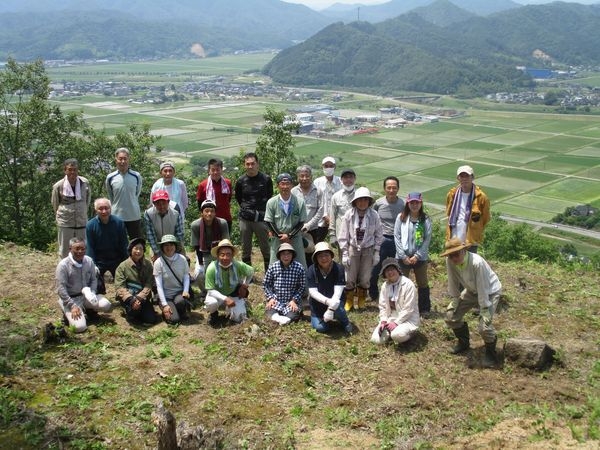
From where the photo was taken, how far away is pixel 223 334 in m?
7.22

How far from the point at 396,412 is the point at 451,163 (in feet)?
195

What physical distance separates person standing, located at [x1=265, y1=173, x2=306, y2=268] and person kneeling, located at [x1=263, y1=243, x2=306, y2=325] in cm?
41

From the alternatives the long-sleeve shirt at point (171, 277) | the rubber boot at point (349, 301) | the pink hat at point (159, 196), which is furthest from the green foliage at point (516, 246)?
the pink hat at point (159, 196)

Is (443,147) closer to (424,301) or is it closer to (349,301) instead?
(424,301)

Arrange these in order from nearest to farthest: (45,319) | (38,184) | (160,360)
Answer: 1. (160,360)
2. (45,319)
3. (38,184)

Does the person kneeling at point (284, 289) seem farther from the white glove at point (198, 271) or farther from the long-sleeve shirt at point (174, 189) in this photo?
the long-sleeve shirt at point (174, 189)

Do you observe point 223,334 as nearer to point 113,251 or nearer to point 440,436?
point 113,251

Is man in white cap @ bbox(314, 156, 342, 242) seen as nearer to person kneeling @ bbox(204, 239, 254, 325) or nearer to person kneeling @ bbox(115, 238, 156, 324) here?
person kneeling @ bbox(204, 239, 254, 325)

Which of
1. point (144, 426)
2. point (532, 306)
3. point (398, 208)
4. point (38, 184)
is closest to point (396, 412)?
point (144, 426)

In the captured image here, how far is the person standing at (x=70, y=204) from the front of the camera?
856 centimetres

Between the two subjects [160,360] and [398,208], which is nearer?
[160,360]

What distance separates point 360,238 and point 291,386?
2384 mm

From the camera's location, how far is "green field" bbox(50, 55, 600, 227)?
51938 mm

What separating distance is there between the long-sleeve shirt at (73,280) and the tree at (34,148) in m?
10.8
